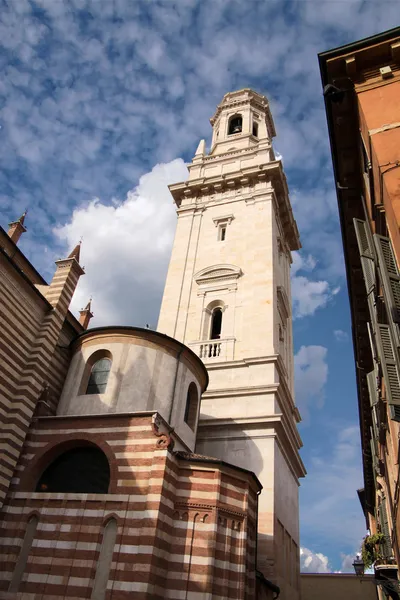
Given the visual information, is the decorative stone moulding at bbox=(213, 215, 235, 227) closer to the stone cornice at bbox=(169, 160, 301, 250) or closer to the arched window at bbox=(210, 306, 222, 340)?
the stone cornice at bbox=(169, 160, 301, 250)

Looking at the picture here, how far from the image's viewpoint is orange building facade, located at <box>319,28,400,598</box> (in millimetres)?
9031

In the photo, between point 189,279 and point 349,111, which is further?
point 189,279

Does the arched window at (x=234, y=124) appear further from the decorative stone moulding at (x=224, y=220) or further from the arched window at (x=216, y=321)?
the arched window at (x=216, y=321)

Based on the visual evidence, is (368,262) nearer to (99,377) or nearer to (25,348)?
(99,377)

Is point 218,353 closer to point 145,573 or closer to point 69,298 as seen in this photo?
point 69,298

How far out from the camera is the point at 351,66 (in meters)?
12.3

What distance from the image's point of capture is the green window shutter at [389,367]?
8276 millimetres

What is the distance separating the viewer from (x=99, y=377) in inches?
707

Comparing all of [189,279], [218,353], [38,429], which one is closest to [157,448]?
[38,429]

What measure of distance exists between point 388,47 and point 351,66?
0.93 m

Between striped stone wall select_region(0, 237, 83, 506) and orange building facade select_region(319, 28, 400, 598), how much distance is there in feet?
35.7

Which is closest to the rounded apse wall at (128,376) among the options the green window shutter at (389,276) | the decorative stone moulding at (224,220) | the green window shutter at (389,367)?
the green window shutter at (389,367)

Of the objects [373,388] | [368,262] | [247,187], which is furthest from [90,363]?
[247,187]

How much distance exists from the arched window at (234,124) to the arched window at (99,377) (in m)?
27.0
